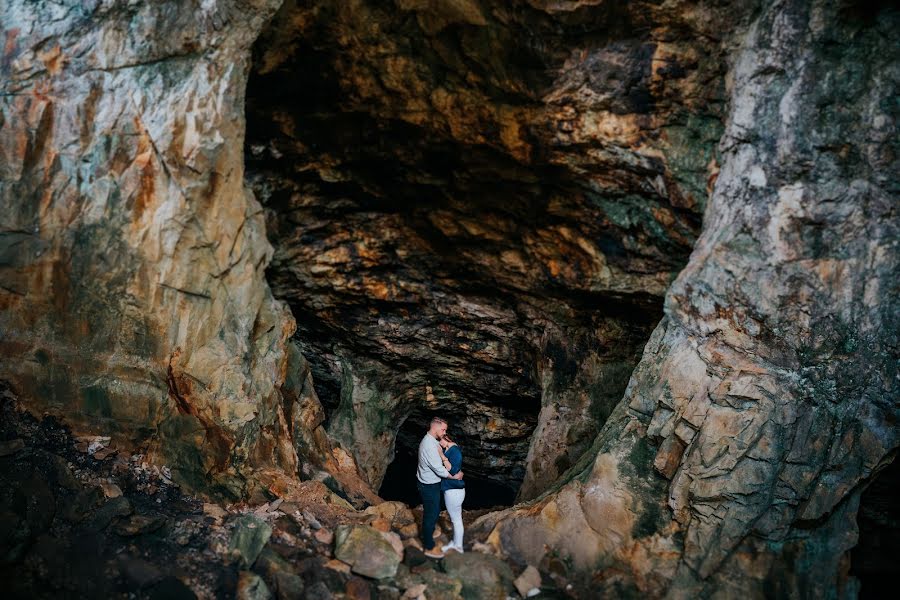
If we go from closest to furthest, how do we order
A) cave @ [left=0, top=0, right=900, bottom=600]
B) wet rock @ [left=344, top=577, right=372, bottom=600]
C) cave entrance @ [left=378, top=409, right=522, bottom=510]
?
cave @ [left=0, top=0, right=900, bottom=600] → wet rock @ [left=344, top=577, right=372, bottom=600] → cave entrance @ [left=378, top=409, right=522, bottom=510]

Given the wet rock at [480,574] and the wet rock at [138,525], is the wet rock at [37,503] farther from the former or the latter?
the wet rock at [480,574]

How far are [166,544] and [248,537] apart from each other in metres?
0.65

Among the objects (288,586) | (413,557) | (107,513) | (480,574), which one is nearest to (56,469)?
(107,513)

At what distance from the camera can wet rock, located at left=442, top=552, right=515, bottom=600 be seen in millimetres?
5625

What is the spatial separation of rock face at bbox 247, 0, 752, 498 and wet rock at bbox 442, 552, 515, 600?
11.0 feet

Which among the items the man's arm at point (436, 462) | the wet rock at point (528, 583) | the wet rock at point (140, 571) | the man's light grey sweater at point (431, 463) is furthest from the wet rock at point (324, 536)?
the wet rock at point (528, 583)

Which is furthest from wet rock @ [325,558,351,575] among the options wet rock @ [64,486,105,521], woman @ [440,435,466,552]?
wet rock @ [64,486,105,521]

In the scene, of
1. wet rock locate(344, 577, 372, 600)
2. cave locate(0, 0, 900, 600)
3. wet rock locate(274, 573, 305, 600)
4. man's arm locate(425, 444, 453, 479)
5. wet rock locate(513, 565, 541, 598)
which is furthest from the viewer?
man's arm locate(425, 444, 453, 479)

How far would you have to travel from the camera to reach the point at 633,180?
7266 mm

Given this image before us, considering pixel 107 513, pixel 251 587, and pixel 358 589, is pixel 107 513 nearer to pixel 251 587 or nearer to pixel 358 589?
pixel 251 587

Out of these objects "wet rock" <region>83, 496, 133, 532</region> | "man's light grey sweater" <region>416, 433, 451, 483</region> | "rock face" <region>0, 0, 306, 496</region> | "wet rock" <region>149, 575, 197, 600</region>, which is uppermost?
"rock face" <region>0, 0, 306, 496</region>

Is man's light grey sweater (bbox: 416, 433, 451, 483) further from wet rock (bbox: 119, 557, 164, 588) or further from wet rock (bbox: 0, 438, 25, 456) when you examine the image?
wet rock (bbox: 0, 438, 25, 456)

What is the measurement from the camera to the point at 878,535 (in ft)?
32.1

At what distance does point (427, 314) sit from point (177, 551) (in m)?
6.24
